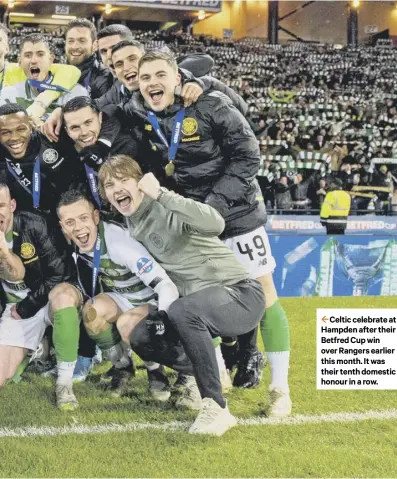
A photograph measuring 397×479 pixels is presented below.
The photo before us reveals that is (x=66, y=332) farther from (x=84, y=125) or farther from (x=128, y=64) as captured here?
(x=128, y=64)

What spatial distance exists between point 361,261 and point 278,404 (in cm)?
433

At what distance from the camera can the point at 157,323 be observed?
120 inches

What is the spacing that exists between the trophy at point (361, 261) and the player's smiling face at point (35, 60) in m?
4.24

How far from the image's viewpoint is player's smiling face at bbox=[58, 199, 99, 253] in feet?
11.0

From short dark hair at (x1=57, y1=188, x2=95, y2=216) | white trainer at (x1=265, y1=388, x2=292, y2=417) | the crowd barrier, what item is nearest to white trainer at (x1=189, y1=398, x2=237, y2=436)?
white trainer at (x1=265, y1=388, x2=292, y2=417)

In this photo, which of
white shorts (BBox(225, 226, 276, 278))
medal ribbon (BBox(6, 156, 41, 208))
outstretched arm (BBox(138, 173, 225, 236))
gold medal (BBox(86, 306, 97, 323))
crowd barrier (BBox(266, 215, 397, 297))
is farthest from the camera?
crowd barrier (BBox(266, 215, 397, 297))

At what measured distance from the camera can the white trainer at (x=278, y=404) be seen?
Answer: 3408mm

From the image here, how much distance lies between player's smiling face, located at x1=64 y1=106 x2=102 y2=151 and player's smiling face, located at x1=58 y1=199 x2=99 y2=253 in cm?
32

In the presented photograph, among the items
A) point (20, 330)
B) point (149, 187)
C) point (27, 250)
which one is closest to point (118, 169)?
point (149, 187)

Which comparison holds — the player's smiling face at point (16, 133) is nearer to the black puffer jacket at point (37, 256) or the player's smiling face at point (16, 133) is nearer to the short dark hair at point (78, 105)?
the short dark hair at point (78, 105)

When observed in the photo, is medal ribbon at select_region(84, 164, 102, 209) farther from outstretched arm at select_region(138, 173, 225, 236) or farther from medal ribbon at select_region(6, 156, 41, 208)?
outstretched arm at select_region(138, 173, 225, 236)

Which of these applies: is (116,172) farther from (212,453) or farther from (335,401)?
(335,401)

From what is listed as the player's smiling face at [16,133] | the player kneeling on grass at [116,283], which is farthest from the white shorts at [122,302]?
the player's smiling face at [16,133]

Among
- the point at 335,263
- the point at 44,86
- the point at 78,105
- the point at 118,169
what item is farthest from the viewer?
the point at 335,263
